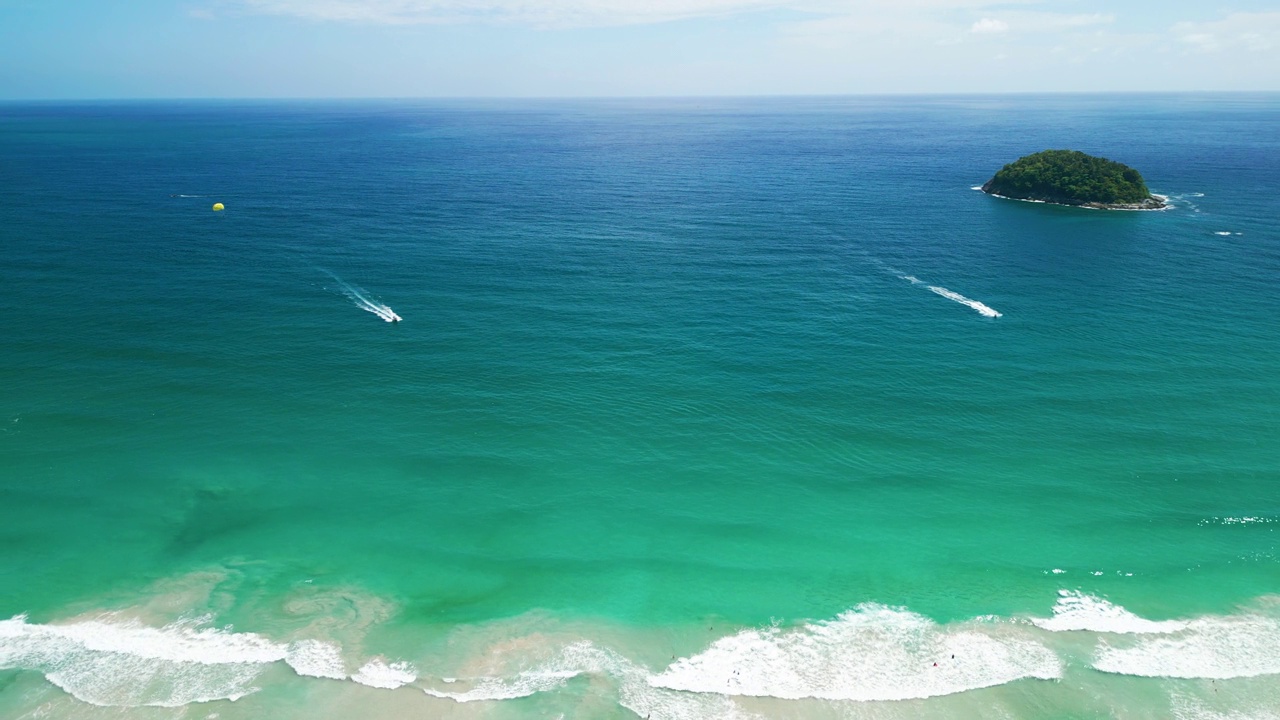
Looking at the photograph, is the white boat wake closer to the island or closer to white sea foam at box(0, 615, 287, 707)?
the island

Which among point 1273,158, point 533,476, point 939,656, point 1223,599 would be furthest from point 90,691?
point 1273,158

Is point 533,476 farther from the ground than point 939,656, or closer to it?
farther from the ground

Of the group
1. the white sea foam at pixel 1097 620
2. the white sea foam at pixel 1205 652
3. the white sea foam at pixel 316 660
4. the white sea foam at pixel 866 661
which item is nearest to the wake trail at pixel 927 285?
the white sea foam at pixel 1097 620

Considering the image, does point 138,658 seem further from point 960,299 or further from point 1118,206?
point 1118,206

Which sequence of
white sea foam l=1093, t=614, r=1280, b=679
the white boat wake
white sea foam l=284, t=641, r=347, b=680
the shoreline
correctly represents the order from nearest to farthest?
white sea foam l=284, t=641, r=347, b=680 → white sea foam l=1093, t=614, r=1280, b=679 → the white boat wake → the shoreline

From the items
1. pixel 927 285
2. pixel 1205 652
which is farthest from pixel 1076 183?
pixel 1205 652

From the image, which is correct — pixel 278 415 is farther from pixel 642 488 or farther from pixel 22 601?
pixel 642 488

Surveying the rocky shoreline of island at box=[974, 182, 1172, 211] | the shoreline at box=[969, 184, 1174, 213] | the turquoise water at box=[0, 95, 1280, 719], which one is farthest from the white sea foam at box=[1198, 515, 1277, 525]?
the rocky shoreline of island at box=[974, 182, 1172, 211]
